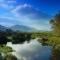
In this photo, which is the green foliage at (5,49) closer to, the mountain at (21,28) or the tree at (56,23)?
the mountain at (21,28)

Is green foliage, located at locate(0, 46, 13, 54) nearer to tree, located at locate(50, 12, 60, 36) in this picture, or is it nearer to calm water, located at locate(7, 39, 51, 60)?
calm water, located at locate(7, 39, 51, 60)

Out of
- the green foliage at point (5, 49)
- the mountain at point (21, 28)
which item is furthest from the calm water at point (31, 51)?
the mountain at point (21, 28)

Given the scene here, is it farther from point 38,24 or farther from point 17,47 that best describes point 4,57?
point 38,24

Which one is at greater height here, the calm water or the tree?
the tree

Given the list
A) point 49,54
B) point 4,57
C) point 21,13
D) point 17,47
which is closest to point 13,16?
point 21,13

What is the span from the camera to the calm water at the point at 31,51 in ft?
6.23

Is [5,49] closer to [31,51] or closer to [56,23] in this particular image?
[31,51]

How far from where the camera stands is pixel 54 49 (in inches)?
75.9

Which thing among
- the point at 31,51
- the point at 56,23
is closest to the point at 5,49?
the point at 31,51

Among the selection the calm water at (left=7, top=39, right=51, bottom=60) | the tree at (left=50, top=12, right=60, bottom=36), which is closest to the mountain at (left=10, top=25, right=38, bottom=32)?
the calm water at (left=7, top=39, right=51, bottom=60)

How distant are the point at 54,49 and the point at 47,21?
374 millimetres

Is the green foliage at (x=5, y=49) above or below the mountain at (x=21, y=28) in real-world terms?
below

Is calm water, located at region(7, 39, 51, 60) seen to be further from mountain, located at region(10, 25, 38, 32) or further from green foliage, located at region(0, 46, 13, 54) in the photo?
mountain, located at region(10, 25, 38, 32)

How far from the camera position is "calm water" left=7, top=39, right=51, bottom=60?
1.90 metres
